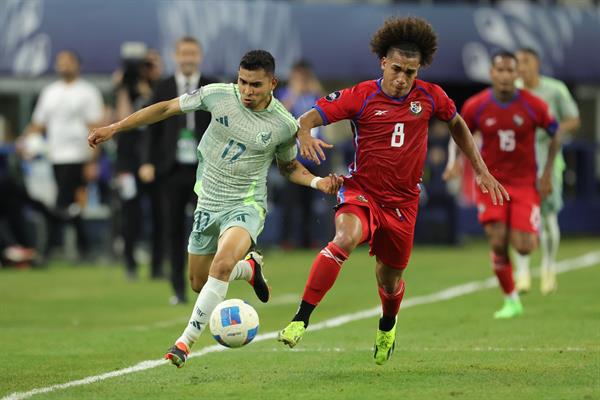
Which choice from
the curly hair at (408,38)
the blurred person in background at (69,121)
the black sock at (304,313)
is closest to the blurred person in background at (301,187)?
the blurred person in background at (69,121)

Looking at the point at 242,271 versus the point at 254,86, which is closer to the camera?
the point at 254,86

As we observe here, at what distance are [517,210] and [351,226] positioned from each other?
4250 millimetres

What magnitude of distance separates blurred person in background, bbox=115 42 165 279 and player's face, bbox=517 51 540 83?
4766mm

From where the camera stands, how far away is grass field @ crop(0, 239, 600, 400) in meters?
8.02

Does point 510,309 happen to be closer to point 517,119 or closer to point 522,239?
point 522,239

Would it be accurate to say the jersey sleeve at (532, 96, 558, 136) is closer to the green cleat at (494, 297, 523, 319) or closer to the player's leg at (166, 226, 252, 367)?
the green cleat at (494, 297, 523, 319)

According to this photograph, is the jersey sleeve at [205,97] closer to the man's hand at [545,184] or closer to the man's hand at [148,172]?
the man's hand at [545,184]

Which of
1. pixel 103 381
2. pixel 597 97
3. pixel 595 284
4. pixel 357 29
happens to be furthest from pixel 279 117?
pixel 597 97

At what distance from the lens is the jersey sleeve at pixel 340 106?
902 cm

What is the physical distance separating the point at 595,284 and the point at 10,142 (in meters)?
11.0

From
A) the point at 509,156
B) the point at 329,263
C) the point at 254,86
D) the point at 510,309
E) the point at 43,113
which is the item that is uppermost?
the point at 254,86

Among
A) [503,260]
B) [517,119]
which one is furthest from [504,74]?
[503,260]

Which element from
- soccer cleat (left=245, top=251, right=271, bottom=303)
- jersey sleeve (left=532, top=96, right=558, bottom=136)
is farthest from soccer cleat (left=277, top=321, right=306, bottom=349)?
jersey sleeve (left=532, top=96, right=558, bottom=136)

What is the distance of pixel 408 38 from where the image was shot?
9.20 metres
